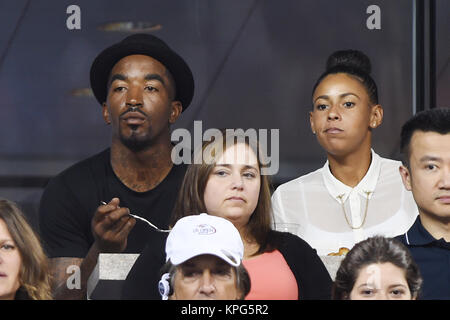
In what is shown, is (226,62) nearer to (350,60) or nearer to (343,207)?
(350,60)

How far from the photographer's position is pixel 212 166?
4.99 metres

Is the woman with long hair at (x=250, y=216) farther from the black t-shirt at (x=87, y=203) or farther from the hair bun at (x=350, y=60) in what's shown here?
the hair bun at (x=350, y=60)

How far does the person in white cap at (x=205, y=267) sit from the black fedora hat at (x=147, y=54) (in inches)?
55.9

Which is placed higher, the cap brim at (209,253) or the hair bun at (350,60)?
the hair bun at (350,60)

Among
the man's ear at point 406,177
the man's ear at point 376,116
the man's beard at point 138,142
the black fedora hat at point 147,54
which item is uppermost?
the black fedora hat at point 147,54

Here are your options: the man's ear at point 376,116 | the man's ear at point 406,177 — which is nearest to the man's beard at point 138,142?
the man's ear at point 376,116

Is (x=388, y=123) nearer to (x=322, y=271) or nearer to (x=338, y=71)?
(x=338, y=71)

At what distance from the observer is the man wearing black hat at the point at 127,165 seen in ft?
18.2

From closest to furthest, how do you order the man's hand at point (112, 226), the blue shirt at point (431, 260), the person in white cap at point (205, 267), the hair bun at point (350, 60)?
the person in white cap at point (205, 267)
the blue shirt at point (431, 260)
the man's hand at point (112, 226)
the hair bun at point (350, 60)

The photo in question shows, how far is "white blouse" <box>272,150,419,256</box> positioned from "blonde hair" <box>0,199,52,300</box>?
1227mm

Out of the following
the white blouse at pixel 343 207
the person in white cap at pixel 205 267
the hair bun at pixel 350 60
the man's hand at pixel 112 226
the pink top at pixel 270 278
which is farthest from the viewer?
the hair bun at pixel 350 60
